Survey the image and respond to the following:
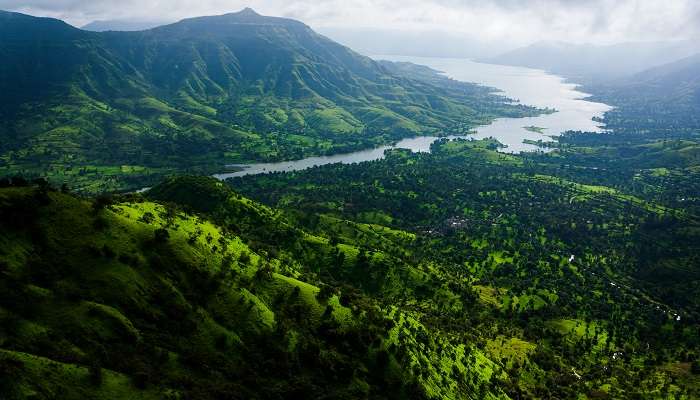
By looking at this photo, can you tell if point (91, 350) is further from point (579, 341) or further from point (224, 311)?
point (579, 341)

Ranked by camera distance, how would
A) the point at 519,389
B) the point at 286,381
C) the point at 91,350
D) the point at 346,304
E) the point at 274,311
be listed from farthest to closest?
the point at 519,389, the point at 346,304, the point at 274,311, the point at 286,381, the point at 91,350

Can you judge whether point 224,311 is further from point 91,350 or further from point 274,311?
point 91,350

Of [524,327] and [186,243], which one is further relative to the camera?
[524,327]

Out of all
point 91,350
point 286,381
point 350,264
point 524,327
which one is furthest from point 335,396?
point 524,327

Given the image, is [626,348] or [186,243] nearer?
[186,243]

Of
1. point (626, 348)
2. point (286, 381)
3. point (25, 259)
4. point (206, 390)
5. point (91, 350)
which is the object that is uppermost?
point (25, 259)

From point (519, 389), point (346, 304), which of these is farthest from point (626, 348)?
point (346, 304)

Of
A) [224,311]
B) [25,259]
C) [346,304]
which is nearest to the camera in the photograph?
[25,259]

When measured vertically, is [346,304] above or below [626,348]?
above

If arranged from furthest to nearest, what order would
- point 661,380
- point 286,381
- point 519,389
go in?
point 661,380
point 519,389
point 286,381
